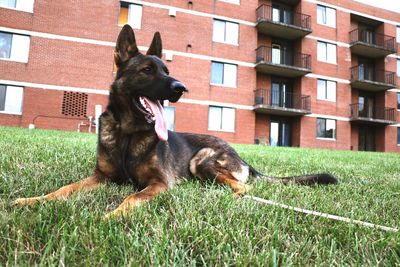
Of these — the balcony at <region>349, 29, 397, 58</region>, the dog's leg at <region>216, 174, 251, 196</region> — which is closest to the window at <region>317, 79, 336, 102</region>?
the balcony at <region>349, 29, 397, 58</region>

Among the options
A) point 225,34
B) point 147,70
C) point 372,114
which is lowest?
point 147,70

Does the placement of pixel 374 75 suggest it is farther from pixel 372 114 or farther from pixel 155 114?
pixel 155 114

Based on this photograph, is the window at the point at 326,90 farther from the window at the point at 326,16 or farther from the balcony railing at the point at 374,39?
the window at the point at 326,16

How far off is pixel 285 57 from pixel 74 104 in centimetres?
1579

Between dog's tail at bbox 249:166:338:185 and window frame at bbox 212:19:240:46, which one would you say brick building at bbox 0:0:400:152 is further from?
dog's tail at bbox 249:166:338:185

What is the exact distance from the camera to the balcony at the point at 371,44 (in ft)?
84.0

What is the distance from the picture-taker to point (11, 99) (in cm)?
1758

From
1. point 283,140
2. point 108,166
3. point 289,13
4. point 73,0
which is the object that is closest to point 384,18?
point 289,13

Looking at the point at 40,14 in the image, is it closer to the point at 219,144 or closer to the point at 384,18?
the point at 219,144

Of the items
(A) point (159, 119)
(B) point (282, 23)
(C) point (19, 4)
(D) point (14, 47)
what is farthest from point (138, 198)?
(B) point (282, 23)

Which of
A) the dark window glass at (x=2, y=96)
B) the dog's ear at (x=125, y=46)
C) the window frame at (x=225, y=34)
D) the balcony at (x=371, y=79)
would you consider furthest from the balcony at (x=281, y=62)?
the dog's ear at (x=125, y=46)

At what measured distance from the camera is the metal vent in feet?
59.9

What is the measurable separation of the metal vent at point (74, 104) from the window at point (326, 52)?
1817cm

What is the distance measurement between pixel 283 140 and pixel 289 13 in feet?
33.4
